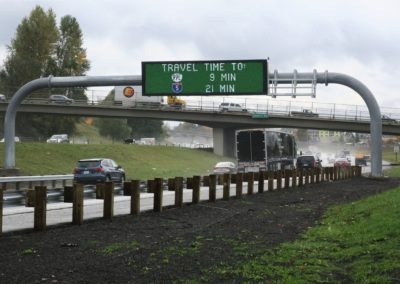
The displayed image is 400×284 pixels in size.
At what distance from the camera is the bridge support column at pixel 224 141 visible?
82500mm

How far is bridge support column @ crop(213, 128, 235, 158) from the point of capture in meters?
82.5

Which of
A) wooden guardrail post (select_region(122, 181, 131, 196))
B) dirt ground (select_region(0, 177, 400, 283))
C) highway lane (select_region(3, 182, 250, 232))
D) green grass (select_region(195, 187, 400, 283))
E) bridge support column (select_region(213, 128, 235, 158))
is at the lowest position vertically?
highway lane (select_region(3, 182, 250, 232))

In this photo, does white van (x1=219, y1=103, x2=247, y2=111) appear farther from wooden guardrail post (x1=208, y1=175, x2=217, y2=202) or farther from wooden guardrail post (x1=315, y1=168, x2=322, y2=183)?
wooden guardrail post (x1=208, y1=175, x2=217, y2=202)

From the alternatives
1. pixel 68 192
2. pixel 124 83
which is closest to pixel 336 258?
pixel 68 192

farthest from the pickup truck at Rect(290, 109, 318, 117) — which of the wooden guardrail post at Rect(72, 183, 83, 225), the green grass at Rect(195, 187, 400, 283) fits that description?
the wooden guardrail post at Rect(72, 183, 83, 225)

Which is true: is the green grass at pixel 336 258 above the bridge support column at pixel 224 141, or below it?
below

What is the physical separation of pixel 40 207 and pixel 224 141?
71705mm

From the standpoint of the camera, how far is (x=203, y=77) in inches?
1404

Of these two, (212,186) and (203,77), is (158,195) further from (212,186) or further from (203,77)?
(203,77)

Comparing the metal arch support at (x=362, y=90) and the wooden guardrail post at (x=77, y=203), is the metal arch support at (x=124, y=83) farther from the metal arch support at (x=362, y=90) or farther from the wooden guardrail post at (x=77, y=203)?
the wooden guardrail post at (x=77, y=203)

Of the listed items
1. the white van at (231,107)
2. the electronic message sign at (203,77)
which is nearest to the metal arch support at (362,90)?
the electronic message sign at (203,77)

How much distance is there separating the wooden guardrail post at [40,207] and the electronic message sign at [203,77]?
79.4 feet

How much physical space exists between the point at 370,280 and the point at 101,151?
59.9 m

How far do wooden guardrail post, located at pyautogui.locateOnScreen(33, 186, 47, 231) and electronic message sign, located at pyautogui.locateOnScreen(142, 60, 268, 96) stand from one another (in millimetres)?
24194
